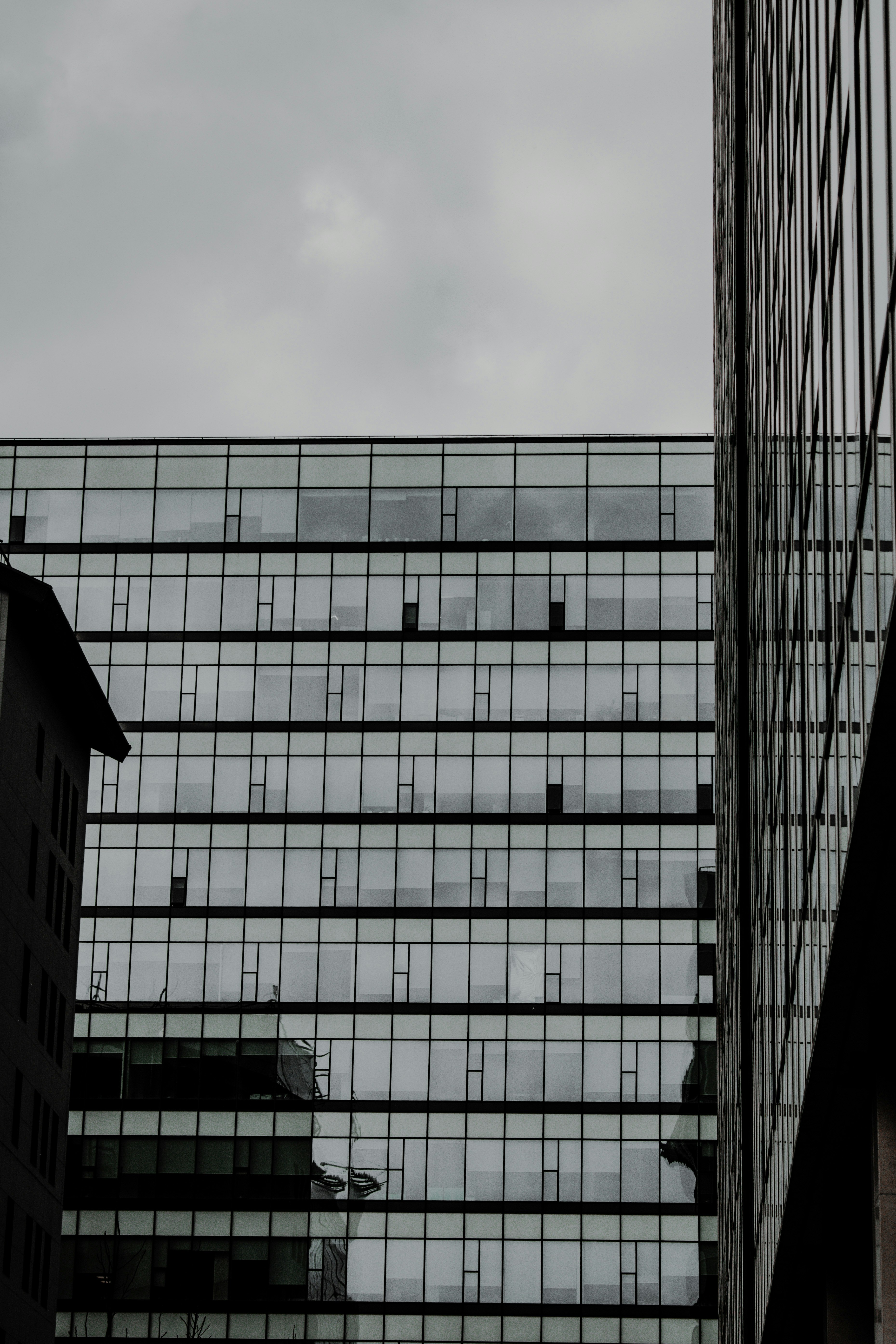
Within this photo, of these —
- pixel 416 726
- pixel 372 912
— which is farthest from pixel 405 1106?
pixel 416 726

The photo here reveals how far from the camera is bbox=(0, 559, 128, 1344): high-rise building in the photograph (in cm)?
6247

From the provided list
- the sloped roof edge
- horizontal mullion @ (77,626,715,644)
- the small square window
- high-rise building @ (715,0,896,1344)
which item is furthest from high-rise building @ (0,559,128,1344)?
the small square window

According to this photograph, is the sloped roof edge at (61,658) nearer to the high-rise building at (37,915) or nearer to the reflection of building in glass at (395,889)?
the high-rise building at (37,915)

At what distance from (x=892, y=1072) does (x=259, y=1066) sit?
61808mm

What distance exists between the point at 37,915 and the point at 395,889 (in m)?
22.3

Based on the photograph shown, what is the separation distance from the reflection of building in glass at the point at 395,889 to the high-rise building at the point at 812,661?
92.1ft

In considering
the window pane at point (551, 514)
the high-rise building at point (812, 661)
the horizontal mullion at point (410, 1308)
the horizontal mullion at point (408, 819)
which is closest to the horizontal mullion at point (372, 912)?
the horizontal mullion at point (408, 819)

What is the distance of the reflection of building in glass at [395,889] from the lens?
80375 millimetres

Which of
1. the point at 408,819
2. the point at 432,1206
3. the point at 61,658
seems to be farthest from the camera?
the point at 408,819

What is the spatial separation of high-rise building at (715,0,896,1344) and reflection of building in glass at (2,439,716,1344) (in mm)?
28073

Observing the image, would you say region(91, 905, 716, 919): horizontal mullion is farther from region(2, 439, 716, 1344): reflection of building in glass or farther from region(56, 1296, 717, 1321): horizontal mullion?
region(56, 1296, 717, 1321): horizontal mullion

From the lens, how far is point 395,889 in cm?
Result: 8550

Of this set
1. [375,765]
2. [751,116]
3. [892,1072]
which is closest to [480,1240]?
[375,765]

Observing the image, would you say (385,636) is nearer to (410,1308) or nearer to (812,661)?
(410,1308)
